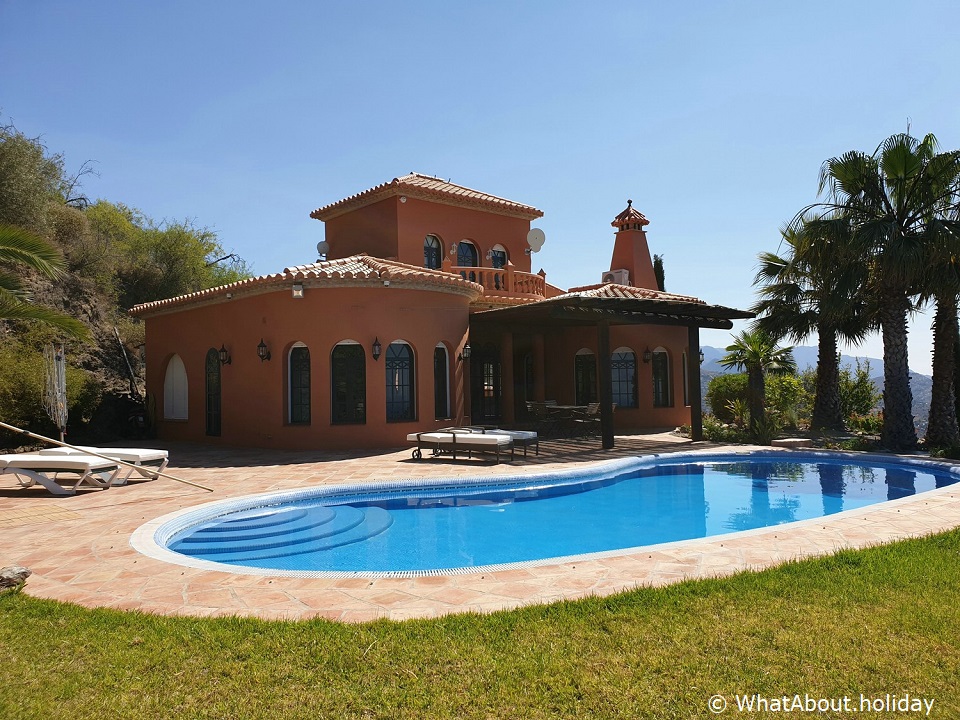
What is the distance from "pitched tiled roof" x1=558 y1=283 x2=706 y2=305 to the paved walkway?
7940 mm

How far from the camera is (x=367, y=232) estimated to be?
2116 cm

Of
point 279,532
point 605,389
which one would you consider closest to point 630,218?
point 605,389

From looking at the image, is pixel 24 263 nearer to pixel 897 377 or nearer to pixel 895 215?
pixel 895 215

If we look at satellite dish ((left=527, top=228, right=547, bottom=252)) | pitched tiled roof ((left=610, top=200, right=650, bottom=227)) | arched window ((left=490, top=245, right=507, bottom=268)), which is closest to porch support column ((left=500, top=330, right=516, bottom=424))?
arched window ((left=490, top=245, right=507, bottom=268))

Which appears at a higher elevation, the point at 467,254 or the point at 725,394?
the point at 467,254

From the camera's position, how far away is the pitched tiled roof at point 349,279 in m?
15.6

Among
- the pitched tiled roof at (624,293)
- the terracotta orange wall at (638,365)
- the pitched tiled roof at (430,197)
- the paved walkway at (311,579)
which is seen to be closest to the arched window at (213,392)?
the pitched tiled roof at (430,197)

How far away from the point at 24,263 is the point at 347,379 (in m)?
7.49

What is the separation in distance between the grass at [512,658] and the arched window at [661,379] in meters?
17.0

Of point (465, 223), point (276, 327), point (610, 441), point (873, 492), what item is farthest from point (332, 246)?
point (873, 492)

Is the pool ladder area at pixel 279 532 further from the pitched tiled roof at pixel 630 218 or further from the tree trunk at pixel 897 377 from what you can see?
the pitched tiled roof at pixel 630 218

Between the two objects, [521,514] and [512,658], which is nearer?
[512,658]

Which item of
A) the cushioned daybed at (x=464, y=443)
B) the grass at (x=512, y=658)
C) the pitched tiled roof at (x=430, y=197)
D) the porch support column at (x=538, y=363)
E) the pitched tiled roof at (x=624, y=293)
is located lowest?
the grass at (x=512, y=658)

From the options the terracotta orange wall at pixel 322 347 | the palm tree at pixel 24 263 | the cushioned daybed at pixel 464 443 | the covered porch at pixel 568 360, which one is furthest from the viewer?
the covered porch at pixel 568 360
